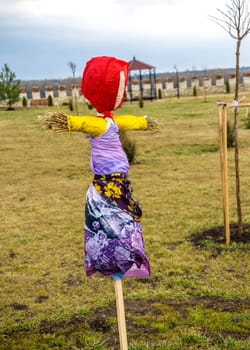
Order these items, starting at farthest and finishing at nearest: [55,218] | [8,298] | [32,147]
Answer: [32,147] < [55,218] < [8,298]

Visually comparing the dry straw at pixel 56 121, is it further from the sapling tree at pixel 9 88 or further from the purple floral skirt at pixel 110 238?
the sapling tree at pixel 9 88

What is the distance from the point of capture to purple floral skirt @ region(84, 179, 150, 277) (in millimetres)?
3258

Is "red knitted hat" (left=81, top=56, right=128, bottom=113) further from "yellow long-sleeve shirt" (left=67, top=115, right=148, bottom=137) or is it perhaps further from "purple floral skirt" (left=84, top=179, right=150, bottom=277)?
"purple floral skirt" (left=84, top=179, right=150, bottom=277)

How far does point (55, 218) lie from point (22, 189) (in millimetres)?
2755

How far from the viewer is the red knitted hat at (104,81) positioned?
3.21 metres

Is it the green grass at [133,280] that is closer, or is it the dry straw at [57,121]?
the dry straw at [57,121]

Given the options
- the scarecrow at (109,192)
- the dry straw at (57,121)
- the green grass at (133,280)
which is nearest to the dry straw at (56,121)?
the dry straw at (57,121)

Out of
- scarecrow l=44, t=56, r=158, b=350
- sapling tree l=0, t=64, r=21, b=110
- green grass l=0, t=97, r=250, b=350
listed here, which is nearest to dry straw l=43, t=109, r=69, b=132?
scarecrow l=44, t=56, r=158, b=350

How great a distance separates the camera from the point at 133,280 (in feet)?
19.2

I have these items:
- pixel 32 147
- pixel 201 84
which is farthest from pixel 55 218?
pixel 201 84

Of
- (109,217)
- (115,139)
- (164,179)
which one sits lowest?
(164,179)

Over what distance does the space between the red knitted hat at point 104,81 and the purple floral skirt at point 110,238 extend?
56 cm

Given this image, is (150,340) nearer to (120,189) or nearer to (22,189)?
(120,189)

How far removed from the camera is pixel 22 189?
11.1 metres
